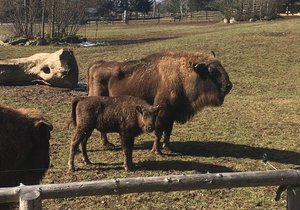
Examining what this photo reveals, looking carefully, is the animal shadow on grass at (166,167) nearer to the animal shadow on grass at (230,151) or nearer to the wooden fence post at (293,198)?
the animal shadow on grass at (230,151)

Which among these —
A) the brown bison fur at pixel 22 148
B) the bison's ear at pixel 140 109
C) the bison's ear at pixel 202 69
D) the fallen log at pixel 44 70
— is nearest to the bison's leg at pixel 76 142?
the bison's ear at pixel 140 109

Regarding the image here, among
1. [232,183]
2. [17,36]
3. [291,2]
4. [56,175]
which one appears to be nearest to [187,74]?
[56,175]

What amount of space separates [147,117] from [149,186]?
12.0 feet

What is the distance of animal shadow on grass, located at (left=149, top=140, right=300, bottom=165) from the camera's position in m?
8.60

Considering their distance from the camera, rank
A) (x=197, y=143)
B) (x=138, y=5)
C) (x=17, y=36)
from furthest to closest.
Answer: (x=138, y=5) → (x=17, y=36) → (x=197, y=143)

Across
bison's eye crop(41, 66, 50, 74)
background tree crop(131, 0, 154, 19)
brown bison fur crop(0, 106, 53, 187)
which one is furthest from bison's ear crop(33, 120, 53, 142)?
background tree crop(131, 0, 154, 19)

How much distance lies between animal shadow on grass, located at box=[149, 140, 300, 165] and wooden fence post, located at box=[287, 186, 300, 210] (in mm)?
4149

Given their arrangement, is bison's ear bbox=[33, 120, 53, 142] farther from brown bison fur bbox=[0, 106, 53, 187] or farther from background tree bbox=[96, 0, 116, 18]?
background tree bbox=[96, 0, 116, 18]

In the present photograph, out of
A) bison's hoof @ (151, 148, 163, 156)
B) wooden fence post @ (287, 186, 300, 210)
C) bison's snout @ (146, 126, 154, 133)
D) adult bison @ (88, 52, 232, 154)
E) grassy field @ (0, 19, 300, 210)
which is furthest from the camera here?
adult bison @ (88, 52, 232, 154)

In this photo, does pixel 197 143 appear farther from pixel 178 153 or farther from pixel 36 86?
pixel 36 86

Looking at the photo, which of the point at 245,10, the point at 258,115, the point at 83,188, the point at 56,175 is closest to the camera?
the point at 83,188

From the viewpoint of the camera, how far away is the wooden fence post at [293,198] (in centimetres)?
427

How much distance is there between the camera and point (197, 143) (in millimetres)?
9617

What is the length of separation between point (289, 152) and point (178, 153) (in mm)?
2129
